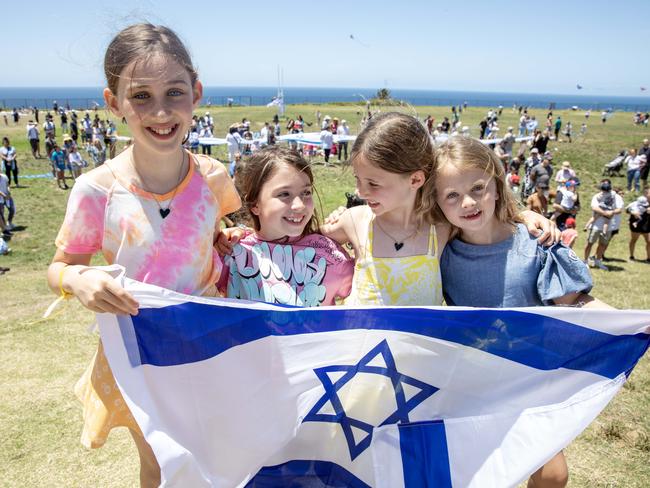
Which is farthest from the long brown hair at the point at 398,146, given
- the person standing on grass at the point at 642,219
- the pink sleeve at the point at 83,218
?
the person standing on grass at the point at 642,219

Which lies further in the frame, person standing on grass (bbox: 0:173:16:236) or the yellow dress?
person standing on grass (bbox: 0:173:16:236)

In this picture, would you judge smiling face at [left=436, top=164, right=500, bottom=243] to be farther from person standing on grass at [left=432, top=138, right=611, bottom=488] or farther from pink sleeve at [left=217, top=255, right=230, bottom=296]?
pink sleeve at [left=217, top=255, right=230, bottom=296]

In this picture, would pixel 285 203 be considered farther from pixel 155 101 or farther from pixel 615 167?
pixel 615 167

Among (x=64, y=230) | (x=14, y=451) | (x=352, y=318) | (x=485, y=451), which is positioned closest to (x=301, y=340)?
(x=352, y=318)

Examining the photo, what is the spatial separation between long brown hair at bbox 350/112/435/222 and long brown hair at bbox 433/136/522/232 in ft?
0.22

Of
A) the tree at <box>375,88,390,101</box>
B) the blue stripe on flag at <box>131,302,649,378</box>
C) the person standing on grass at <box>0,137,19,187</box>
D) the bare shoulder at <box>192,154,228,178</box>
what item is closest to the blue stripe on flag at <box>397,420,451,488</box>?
the blue stripe on flag at <box>131,302,649,378</box>

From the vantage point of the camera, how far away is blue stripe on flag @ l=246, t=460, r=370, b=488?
224cm

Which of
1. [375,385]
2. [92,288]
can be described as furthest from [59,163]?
[375,385]

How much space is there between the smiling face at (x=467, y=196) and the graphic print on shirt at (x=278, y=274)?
2.31 feet

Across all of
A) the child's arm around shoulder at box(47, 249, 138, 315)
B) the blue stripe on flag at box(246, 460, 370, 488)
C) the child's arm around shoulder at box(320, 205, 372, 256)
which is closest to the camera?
the child's arm around shoulder at box(47, 249, 138, 315)

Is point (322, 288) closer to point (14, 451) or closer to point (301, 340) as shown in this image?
point (301, 340)

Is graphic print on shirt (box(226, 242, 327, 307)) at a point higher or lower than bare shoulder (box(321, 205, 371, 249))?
lower

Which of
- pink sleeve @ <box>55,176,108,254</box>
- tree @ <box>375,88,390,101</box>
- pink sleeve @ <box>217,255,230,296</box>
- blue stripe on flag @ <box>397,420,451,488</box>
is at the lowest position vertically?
blue stripe on flag @ <box>397,420,451,488</box>

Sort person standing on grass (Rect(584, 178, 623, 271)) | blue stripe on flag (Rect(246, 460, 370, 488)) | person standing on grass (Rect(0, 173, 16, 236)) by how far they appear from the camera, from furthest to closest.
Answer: person standing on grass (Rect(0, 173, 16, 236))
person standing on grass (Rect(584, 178, 623, 271))
blue stripe on flag (Rect(246, 460, 370, 488))
